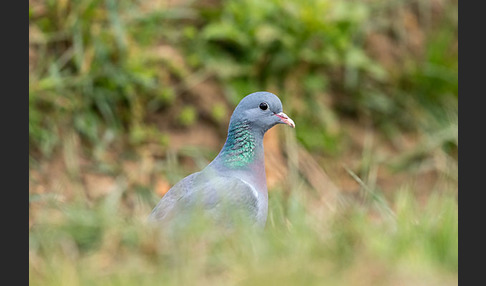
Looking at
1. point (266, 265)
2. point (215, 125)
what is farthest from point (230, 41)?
point (266, 265)

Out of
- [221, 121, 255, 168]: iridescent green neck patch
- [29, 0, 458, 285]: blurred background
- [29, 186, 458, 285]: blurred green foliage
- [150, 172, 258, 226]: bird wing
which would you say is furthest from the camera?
[29, 0, 458, 285]: blurred background

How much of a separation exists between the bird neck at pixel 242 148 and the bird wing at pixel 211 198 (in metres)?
0.20

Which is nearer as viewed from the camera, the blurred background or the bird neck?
the bird neck

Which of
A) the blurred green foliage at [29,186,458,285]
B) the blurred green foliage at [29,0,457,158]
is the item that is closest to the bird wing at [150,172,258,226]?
the blurred green foliage at [29,186,458,285]

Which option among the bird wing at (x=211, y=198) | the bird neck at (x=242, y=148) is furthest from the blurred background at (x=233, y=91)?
the bird wing at (x=211, y=198)

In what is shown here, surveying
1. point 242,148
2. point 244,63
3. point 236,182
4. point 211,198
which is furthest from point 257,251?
point 244,63

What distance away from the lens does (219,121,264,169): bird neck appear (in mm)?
4621

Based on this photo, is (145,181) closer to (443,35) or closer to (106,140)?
(106,140)

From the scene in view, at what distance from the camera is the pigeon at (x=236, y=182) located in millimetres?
4086

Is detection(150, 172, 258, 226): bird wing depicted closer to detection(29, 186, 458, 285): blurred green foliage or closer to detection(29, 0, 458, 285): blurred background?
detection(29, 186, 458, 285): blurred green foliage

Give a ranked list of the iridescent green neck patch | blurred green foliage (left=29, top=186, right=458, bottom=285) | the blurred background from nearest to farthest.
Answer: blurred green foliage (left=29, top=186, right=458, bottom=285)
the iridescent green neck patch
the blurred background

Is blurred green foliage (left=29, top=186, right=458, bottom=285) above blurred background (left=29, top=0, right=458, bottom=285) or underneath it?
underneath

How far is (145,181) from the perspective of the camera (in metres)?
6.91

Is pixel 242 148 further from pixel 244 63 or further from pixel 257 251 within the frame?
pixel 244 63
